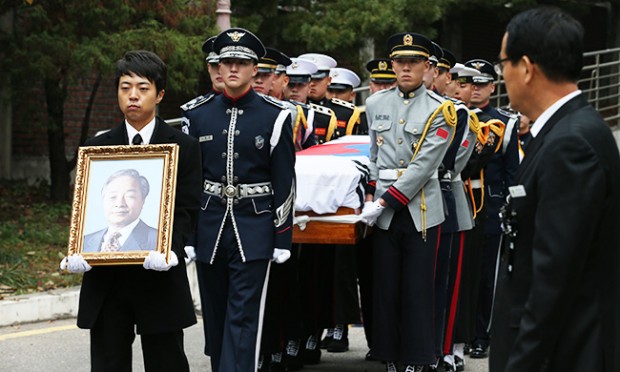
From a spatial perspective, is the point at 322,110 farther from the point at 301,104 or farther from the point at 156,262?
the point at 156,262

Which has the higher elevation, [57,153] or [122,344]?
[57,153]

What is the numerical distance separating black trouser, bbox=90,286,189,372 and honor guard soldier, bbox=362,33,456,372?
1.91 metres

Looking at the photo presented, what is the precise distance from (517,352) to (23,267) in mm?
7606

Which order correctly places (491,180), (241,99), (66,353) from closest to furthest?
(241,99) < (66,353) < (491,180)

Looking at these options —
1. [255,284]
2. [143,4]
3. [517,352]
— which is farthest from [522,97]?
[143,4]

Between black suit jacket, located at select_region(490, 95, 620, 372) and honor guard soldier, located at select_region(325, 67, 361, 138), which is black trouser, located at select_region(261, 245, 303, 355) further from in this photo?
black suit jacket, located at select_region(490, 95, 620, 372)

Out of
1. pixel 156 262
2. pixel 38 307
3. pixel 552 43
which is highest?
pixel 552 43

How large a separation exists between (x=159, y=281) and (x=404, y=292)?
7.18 ft

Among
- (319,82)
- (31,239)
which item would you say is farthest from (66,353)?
(31,239)

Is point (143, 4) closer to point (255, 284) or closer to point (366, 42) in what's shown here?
point (366, 42)

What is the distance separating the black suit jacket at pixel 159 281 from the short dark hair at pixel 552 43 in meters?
2.33

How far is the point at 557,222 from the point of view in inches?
130

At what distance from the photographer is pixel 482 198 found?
27.7 ft

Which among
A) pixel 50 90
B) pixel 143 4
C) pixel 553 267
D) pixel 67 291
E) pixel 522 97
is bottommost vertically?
pixel 67 291
